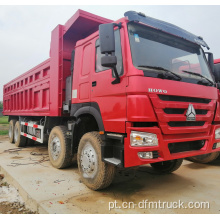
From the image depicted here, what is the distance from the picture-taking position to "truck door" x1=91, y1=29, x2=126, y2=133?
2.71 metres

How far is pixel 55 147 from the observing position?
4.51m

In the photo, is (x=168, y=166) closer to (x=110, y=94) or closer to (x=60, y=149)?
(x=110, y=94)

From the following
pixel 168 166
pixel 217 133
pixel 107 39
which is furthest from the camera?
pixel 168 166

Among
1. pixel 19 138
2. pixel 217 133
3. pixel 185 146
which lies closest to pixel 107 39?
pixel 185 146

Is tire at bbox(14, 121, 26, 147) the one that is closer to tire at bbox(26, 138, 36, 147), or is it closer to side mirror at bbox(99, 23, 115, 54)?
tire at bbox(26, 138, 36, 147)

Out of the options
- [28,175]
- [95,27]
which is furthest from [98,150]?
[95,27]

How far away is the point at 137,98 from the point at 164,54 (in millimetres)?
985

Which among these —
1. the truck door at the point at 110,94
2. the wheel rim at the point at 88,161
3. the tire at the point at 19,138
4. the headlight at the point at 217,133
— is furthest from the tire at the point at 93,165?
the tire at the point at 19,138

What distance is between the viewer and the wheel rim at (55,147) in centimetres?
440

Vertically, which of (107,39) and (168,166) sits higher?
(107,39)

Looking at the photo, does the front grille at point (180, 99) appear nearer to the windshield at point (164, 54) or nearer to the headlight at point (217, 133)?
the windshield at point (164, 54)

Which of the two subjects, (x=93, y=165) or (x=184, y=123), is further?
(x=93, y=165)

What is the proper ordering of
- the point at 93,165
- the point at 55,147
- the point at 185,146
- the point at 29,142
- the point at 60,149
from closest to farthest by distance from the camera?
the point at 185,146 → the point at 93,165 → the point at 60,149 → the point at 55,147 → the point at 29,142

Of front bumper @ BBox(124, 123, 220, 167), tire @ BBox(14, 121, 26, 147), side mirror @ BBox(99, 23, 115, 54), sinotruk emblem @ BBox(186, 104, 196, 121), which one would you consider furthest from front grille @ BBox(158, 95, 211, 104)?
tire @ BBox(14, 121, 26, 147)
